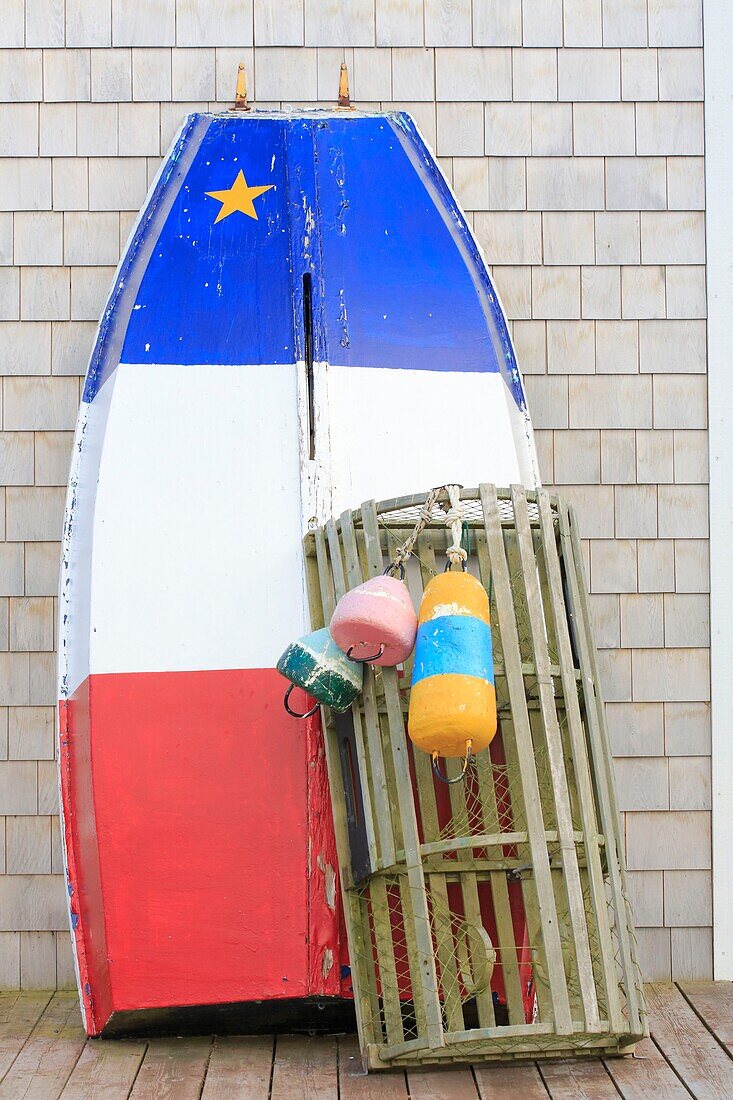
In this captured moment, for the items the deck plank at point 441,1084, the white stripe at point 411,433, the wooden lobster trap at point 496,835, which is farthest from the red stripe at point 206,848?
the white stripe at point 411,433

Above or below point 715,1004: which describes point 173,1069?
above

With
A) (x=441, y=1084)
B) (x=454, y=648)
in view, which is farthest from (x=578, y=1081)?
(x=454, y=648)

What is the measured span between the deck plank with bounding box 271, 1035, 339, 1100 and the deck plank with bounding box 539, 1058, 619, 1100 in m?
0.49

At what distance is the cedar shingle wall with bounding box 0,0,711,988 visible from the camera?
3.95 meters

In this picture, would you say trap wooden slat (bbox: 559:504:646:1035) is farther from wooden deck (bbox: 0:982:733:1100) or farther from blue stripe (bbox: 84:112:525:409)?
blue stripe (bbox: 84:112:525:409)

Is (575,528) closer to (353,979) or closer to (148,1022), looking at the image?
(353,979)

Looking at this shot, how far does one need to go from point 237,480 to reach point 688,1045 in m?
1.86

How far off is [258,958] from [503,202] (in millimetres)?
2428

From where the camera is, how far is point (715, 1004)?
3.67 meters

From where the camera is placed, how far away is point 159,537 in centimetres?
Result: 325

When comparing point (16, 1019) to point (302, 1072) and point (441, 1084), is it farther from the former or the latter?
point (441, 1084)

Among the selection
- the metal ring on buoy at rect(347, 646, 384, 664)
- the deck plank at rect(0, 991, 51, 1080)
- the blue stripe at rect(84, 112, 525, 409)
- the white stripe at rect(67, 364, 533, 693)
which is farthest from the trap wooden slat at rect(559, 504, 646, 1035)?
the deck plank at rect(0, 991, 51, 1080)

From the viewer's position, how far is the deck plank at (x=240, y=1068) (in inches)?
113

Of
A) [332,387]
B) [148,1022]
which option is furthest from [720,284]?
[148,1022]
